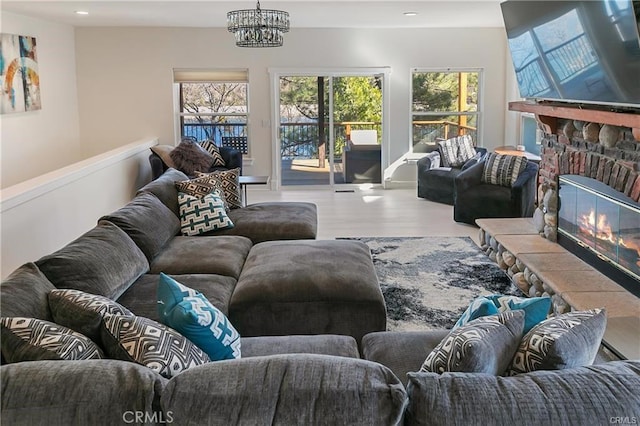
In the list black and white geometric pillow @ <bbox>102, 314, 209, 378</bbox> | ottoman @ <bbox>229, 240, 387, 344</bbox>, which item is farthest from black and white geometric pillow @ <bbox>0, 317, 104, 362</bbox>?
ottoman @ <bbox>229, 240, 387, 344</bbox>

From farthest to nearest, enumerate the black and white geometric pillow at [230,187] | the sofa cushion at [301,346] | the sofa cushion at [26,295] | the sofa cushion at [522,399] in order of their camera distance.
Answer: the black and white geometric pillow at [230,187], the sofa cushion at [301,346], the sofa cushion at [26,295], the sofa cushion at [522,399]

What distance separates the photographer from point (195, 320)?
6.80 feet

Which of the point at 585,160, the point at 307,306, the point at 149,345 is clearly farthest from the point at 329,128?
the point at 149,345

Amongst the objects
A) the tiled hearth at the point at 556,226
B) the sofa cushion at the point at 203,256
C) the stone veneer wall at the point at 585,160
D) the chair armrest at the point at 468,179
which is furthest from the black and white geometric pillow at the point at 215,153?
the stone veneer wall at the point at 585,160

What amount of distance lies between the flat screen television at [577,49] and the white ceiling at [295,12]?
6.85 ft

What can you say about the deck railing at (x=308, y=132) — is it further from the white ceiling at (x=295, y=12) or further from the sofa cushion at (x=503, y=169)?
the sofa cushion at (x=503, y=169)

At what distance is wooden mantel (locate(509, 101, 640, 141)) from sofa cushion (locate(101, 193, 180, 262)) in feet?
9.10

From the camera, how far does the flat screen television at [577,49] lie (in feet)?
10.6

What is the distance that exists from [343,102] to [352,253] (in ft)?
20.0

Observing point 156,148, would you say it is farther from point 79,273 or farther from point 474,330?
point 474,330

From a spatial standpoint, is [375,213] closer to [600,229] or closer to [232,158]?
[232,158]

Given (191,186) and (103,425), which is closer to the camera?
(103,425)

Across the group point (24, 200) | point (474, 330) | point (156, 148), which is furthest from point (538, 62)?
point (156, 148)

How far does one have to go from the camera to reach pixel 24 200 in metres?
3.90
